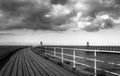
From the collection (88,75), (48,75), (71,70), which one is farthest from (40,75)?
(88,75)

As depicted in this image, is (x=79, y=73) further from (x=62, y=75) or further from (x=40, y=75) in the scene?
(x=40, y=75)

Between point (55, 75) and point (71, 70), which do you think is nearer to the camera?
point (55, 75)

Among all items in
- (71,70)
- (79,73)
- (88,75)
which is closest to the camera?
(88,75)

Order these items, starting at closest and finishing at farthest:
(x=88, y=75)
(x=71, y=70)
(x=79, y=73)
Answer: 1. (x=88, y=75)
2. (x=79, y=73)
3. (x=71, y=70)

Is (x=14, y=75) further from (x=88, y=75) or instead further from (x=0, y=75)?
(x=88, y=75)

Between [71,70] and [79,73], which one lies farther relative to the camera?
[71,70]

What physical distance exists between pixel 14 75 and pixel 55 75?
186cm

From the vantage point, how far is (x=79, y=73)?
602cm

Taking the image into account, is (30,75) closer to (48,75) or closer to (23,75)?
(23,75)

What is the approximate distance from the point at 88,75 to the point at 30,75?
2.55 m

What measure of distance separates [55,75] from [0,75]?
8.34 feet

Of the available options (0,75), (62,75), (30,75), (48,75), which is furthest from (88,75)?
(0,75)

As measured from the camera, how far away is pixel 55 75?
6.08m

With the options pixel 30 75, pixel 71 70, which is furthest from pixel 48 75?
pixel 71 70
